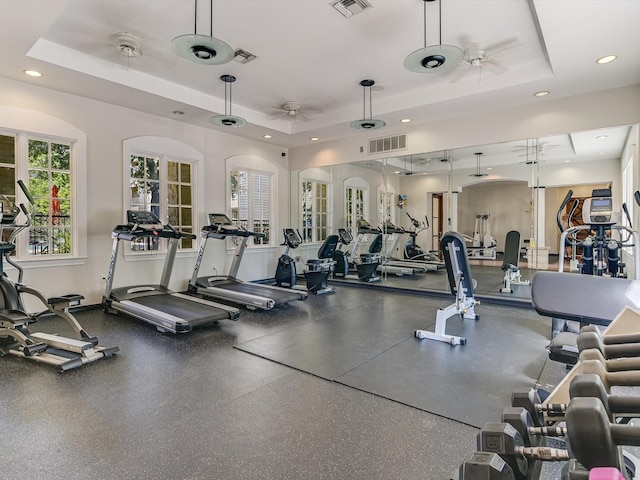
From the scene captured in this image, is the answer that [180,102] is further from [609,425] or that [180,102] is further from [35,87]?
[609,425]

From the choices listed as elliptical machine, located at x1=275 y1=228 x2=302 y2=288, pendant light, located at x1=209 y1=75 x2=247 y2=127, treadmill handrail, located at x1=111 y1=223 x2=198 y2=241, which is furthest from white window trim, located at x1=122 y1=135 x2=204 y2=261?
elliptical machine, located at x1=275 y1=228 x2=302 y2=288

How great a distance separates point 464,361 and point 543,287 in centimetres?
166

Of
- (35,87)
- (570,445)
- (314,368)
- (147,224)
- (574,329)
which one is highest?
(35,87)

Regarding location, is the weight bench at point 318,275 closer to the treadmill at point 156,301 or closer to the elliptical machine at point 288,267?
the elliptical machine at point 288,267

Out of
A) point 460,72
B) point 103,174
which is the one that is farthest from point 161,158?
point 460,72

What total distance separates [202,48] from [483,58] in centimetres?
336

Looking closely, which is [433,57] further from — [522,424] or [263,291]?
[263,291]

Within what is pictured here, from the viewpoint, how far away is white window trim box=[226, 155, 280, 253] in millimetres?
7277

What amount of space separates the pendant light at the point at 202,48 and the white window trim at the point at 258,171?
3947mm

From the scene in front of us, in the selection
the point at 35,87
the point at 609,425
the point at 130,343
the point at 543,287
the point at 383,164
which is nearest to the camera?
the point at 609,425

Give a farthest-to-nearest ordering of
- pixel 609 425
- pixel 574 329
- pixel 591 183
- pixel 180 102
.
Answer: pixel 591 183
pixel 180 102
pixel 574 329
pixel 609 425

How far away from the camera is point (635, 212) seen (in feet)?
16.9

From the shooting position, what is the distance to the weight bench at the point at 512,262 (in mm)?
6348

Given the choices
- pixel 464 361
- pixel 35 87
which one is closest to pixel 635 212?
pixel 464 361
